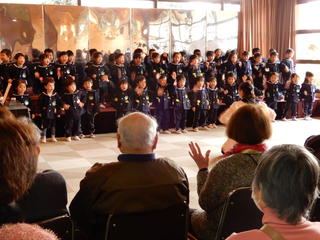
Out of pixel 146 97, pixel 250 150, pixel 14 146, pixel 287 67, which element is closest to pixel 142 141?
pixel 250 150

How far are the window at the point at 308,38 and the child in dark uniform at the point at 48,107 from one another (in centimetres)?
705

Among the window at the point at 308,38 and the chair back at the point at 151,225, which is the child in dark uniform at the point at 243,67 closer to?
the window at the point at 308,38

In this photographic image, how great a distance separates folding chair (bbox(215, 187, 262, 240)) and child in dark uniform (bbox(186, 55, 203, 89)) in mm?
7008

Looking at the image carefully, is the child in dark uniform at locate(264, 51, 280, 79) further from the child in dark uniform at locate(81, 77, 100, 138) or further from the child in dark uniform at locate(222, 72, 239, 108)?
the child in dark uniform at locate(81, 77, 100, 138)

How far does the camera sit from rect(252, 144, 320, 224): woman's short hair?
123 centimetres

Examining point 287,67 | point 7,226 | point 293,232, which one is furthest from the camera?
point 287,67

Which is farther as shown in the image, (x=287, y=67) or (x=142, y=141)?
(x=287, y=67)

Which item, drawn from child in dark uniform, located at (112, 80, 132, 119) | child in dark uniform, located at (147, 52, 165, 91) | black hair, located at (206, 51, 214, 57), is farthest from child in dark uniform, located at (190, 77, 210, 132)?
black hair, located at (206, 51, 214, 57)

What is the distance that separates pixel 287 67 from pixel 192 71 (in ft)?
8.90

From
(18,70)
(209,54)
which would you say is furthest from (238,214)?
(209,54)

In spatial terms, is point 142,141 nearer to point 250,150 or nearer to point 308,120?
point 250,150

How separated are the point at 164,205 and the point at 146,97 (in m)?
5.72

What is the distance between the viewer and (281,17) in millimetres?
11578

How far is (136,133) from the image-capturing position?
222 centimetres
